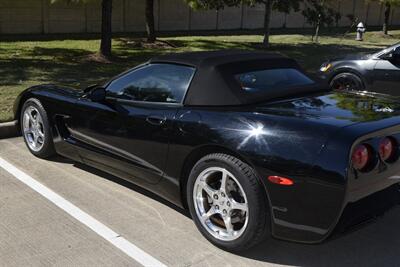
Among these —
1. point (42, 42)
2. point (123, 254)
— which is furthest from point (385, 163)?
point (42, 42)

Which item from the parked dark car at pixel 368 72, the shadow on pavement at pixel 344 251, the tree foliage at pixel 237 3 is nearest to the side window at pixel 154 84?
the shadow on pavement at pixel 344 251

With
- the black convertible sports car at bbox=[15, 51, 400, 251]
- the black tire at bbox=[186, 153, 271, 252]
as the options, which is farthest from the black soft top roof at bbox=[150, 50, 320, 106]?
the black tire at bbox=[186, 153, 271, 252]

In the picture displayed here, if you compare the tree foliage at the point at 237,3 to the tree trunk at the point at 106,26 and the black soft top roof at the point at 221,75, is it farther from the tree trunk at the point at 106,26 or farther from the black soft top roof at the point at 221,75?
the black soft top roof at the point at 221,75

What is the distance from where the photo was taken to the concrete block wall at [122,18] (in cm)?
2089

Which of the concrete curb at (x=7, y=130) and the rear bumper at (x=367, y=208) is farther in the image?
the concrete curb at (x=7, y=130)

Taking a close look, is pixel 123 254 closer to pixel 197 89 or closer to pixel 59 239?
pixel 59 239

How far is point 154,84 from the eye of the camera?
4.55 m

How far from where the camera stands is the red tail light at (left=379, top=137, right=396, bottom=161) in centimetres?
355

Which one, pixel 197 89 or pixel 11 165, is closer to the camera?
pixel 197 89

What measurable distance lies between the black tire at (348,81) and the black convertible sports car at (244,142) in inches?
162

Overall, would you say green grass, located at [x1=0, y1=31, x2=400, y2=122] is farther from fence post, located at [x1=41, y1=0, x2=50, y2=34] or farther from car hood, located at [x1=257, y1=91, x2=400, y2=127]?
car hood, located at [x1=257, y1=91, x2=400, y2=127]

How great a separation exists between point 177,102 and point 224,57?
1.93 ft

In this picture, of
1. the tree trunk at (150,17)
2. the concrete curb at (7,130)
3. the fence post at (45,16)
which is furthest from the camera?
the fence post at (45,16)

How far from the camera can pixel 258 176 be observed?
3535mm
